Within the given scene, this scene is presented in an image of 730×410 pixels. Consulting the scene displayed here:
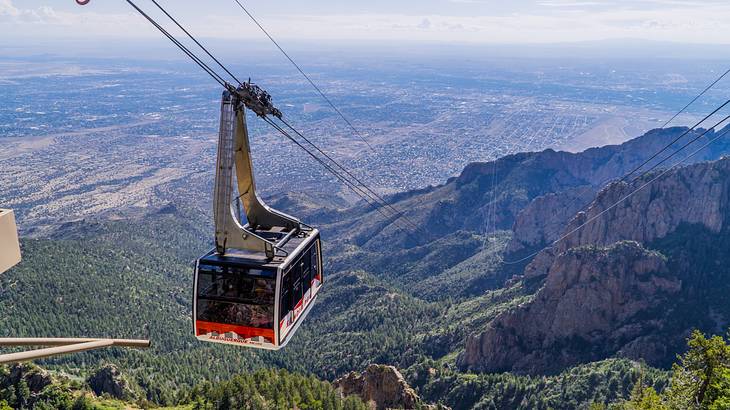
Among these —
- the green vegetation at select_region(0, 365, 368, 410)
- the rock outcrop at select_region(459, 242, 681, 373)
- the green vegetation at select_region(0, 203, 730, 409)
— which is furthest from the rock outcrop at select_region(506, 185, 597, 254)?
the green vegetation at select_region(0, 365, 368, 410)

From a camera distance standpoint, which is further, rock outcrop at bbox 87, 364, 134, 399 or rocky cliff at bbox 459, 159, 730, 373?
rocky cliff at bbox 459, 159, 730, 373

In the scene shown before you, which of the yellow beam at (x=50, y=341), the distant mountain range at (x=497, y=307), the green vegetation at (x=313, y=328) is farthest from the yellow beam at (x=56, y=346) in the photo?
the distant mountain range at (x=497, y=307)

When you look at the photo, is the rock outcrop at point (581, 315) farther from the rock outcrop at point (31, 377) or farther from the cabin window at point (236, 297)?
the cabin window at point (236, 297)

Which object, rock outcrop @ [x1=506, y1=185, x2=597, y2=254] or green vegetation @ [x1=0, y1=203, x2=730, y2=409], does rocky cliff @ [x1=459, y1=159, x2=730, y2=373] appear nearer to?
green vegetation @ [x1=0, y1=203, x2=730, y2=409]

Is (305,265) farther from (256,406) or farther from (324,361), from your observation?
(324,361)

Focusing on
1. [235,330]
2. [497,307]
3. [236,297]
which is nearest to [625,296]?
[497,307]

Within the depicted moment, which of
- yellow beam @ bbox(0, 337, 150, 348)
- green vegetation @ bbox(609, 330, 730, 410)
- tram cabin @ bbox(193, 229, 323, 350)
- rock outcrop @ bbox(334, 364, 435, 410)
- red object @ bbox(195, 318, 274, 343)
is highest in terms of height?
yellow beam @ bbox(0, 337, 150, 348)

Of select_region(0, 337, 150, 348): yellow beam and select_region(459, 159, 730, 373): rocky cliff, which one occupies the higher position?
select_region(0, 337, 150, 348): yellow beam

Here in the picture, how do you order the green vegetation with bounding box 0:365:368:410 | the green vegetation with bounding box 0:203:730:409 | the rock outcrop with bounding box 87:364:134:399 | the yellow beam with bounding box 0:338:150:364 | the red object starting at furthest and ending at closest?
the green vegetation with bounding box 0:203:730:409
the rock outcrop with bounding box 87:364:134:399
the green vegetation with bounding box 0:365:368:410
the red object
the yellow beam with bounding box 0:338:150:364

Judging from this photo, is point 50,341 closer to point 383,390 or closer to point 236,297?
point 236,297
